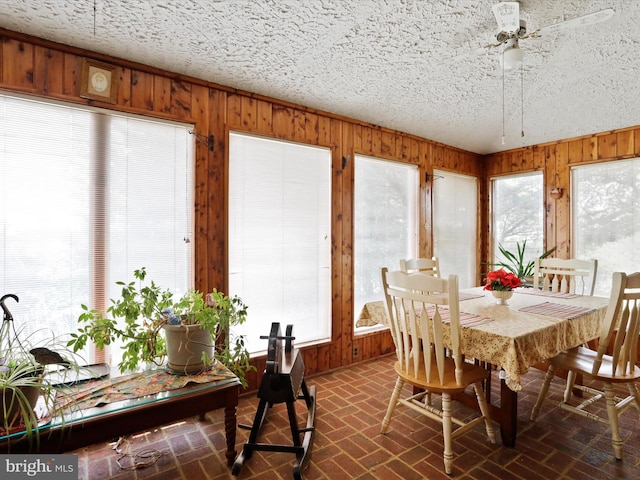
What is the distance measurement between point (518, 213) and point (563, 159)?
0.80 meters

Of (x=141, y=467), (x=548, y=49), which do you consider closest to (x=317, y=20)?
(x=548, y=49)

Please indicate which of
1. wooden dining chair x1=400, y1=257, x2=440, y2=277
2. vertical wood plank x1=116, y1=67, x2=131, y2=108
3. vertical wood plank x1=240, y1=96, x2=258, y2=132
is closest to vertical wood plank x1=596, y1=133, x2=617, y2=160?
wooden dining chair x1=400, y1=257, x2=440, y2=277

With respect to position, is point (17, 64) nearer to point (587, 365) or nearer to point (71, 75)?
point (71, 75)

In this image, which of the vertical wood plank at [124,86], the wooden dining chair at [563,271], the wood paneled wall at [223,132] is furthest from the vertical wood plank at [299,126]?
the wooden dining chair at [563,271]

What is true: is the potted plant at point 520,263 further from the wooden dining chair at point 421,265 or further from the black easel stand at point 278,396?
the black easel stand at point 278,396

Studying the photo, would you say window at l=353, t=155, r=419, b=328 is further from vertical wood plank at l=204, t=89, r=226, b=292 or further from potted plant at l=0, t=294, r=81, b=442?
potted plant at l=0, t=294, r=81, b=442

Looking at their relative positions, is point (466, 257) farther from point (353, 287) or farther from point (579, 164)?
point (353, 287)

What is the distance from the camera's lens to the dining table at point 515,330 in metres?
1.72

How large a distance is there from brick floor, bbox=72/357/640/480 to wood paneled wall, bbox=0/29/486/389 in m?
0.75

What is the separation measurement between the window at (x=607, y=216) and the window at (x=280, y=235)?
9.72 ft

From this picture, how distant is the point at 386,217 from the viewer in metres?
3.81

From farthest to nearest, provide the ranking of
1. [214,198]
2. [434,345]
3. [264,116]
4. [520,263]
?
[520,263], [264,116], [214,198], [434,345]

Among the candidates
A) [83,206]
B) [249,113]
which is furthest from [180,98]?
[83,206]

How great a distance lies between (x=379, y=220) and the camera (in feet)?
12.3
